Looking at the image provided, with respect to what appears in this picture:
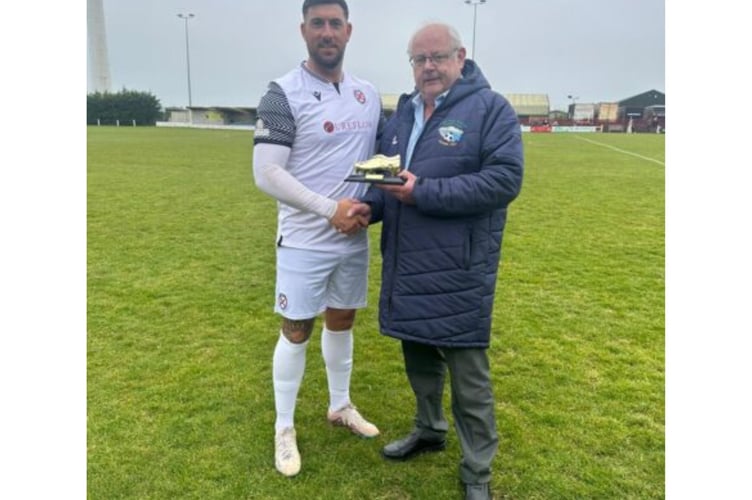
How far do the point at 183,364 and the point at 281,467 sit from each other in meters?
1.61

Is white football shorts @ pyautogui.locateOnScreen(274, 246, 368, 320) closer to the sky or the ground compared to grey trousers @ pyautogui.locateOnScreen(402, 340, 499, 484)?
closer to the sky

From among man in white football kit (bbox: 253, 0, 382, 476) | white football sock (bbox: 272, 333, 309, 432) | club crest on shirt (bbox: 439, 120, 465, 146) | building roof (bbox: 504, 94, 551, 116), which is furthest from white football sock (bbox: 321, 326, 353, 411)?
building roof (bbox: 504, 94, 551, 116)

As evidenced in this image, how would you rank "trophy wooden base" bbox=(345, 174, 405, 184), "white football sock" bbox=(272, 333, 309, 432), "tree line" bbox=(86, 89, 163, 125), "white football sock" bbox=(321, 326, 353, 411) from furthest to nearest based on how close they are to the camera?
1. "tree line" bbox=(86, 89, 163, 125)
2. "white football sock" bbox=(321, 326, 353, 411)
3. "white football sock" bbox=(272, 333, 309, 432)
4. "trophy wooden base" bbox=(345, 174, 405, 184)

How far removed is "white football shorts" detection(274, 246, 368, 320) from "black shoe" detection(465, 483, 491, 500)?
3.86 feet

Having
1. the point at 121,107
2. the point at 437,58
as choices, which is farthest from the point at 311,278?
the point at 121,107

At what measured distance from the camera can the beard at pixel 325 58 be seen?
2.79m

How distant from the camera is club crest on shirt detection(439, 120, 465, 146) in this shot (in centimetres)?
254

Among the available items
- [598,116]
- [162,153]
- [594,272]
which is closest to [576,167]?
[594,272]

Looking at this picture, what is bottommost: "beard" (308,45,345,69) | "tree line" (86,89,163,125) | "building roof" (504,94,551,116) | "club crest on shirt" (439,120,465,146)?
"club crest on shirt" (439,120,465,146)

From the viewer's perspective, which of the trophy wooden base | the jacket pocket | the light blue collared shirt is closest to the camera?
the trophy wooden base

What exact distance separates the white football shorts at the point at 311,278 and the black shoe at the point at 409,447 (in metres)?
0.88

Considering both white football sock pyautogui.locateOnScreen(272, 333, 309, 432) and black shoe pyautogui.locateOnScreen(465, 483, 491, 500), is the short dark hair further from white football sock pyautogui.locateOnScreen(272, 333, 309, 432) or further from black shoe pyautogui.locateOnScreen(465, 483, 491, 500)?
black shoe pyautogui.locateOnScreen(465, 483, 491, 500)

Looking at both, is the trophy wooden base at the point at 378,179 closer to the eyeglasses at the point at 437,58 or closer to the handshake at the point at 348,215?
the handshake at the point at 348,215

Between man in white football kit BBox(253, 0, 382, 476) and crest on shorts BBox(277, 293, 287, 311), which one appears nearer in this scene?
man in white football kit BBox(253, 0, 382, 476)
